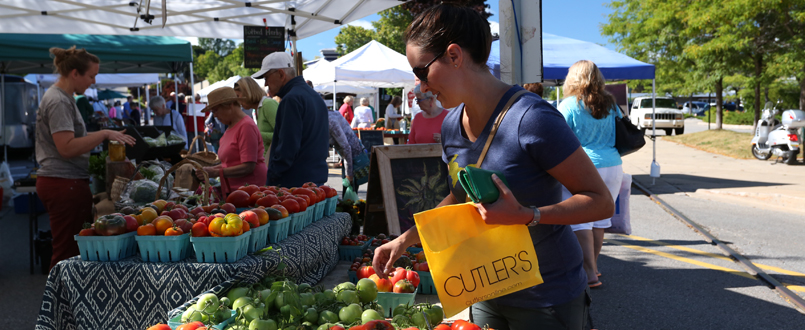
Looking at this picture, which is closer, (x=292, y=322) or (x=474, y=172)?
(x=474, y=172)

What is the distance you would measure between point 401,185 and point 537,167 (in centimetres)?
401

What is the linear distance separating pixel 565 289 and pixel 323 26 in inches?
303

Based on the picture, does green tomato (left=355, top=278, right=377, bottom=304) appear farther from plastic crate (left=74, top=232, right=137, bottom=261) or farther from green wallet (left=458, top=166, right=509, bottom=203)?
green wallet (left=458, top=166, right=509, bottom=203)

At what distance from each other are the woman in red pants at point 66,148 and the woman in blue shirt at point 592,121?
3814mm

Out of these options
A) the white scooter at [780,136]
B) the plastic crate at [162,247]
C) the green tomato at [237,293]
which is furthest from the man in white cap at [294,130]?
the white scooter at [780,136]

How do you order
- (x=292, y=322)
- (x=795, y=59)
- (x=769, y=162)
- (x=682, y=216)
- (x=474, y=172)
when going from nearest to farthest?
(x=474, y=172)
(x=292, y=322)
(x=682, y=216)
(x=769, y=162)
(x=795, y=59)

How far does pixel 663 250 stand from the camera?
7.13 meters

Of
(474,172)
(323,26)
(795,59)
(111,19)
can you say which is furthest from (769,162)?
(474,172)

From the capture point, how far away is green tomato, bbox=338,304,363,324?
2492mm

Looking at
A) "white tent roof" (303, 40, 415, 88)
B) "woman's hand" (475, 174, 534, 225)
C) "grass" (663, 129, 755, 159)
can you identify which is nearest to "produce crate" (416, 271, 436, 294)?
"woman's hand" (475, 174, 534, 225)

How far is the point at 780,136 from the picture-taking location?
15039mm

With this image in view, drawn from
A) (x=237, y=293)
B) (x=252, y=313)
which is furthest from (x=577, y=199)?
(x=237, y=293)

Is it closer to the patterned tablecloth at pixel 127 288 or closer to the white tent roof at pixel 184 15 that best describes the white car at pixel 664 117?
the white tent roof at pixel 184 15

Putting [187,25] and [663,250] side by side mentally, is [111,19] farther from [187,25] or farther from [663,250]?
[663,250]
